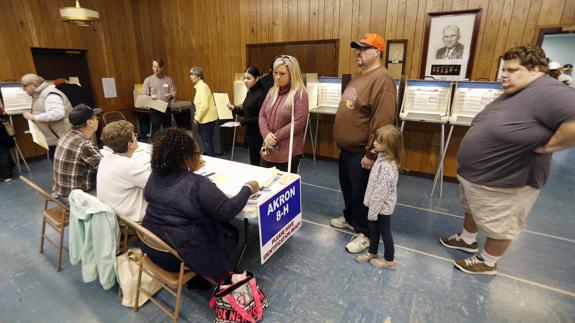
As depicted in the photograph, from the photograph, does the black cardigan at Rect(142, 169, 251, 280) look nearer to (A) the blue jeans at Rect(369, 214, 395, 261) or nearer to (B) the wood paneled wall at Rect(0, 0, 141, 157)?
(A) the blue jeans at Rect(369, 214, 395, 261)

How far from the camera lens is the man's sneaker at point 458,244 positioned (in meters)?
2.36

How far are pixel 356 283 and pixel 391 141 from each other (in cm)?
100

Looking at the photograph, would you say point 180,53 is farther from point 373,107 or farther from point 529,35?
point 529,35

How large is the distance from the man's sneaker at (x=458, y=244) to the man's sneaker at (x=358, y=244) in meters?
0.67

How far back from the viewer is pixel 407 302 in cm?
185

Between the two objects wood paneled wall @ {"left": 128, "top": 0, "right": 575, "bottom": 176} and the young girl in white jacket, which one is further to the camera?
wood paneled wall @ {"left": 128, "top": 0, "right": 575, "bottom": 176}

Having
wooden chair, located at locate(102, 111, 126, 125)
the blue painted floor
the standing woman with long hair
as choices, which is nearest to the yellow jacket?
wooden chair, located at locate(102, 111, 126, 125)

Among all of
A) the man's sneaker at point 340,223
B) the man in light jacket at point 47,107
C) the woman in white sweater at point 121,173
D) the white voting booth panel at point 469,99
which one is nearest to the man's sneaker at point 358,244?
the man's sneaker at point 340,223

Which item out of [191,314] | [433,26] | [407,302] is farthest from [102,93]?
[407,302]

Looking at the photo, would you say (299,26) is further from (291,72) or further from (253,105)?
(291,72)

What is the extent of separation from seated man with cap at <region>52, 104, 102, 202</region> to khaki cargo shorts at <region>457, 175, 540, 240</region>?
2.66m

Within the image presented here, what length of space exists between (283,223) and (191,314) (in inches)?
30.7

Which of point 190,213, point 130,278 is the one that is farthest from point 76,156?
point 190,213

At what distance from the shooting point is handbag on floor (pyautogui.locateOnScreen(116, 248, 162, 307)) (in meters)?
1.82
